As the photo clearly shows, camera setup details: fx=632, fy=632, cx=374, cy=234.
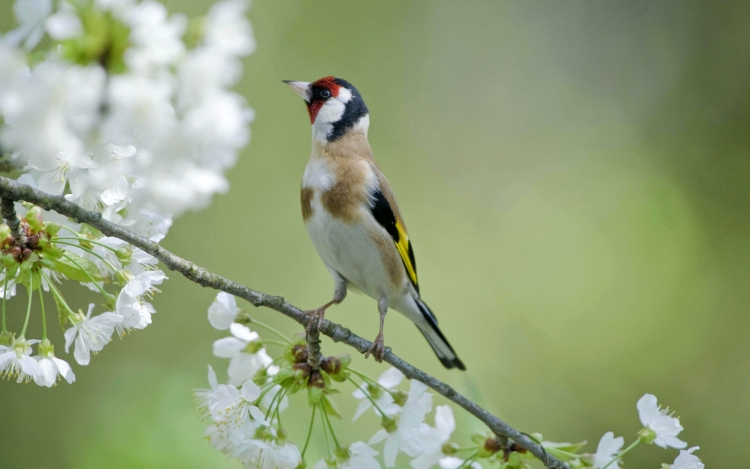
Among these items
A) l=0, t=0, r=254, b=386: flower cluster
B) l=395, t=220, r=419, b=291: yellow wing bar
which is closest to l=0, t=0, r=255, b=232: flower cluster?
l=0, t=0, r=254, b=386: flower cluster

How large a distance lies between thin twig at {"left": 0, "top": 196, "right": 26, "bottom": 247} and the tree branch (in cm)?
5

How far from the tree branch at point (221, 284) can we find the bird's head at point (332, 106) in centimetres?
163

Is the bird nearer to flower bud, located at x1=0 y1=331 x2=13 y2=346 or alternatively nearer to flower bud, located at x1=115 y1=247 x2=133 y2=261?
flower bud, located at x1=115 y1=247 x2=133 y2=261

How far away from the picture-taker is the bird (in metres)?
3.19

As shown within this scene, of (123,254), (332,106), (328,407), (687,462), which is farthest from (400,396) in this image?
(332,106)

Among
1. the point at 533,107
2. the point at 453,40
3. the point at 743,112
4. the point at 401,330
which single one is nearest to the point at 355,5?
the point at 453,40

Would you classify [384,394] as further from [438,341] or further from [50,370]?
[438,341]

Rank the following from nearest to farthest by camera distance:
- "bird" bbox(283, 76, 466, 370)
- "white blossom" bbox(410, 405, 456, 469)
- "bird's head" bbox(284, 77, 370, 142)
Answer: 1. "white blossom" bbox(410, 405, 456, 469)
2. "bird" bbox(283, 76, 466, 370)
3. "bird's head" bbox(284, 77, 370, 142)

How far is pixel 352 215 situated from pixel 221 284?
141 centimetres

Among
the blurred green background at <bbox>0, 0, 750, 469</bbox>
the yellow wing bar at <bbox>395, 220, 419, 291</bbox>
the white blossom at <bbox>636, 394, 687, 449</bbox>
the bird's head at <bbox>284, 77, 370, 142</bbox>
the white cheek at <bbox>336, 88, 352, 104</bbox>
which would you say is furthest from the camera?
the blurred green background at <bbox>0, 0, 750, 469</bbox>

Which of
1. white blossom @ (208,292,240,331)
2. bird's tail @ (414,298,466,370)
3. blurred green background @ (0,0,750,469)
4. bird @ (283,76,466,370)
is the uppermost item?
blurred green background @ (0,0,750,469)

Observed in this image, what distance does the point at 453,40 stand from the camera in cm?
896

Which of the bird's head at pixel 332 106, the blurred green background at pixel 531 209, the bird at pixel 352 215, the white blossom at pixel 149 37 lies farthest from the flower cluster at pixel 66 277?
the blurred green background at pixel 531 209

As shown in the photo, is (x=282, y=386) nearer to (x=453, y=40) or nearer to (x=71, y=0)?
(x=71, y=0)
